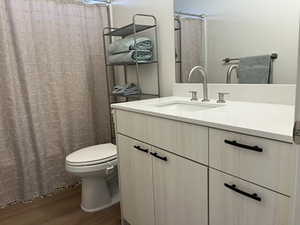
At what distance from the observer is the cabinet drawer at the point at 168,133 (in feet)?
3.30

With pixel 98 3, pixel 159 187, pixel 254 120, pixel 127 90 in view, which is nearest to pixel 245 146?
pixel 254 120

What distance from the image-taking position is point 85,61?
91.2 inches

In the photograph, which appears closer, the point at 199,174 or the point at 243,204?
the point at 243,204

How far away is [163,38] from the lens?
1.92 metres

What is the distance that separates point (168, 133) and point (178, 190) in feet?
0.95

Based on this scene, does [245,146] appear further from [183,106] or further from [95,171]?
[95,171]

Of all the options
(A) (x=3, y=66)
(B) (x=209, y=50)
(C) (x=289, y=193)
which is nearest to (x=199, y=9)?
(B) (x=209, y=50)

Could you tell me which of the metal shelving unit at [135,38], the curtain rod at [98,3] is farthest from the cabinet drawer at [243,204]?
the curtain rod at [98,3]

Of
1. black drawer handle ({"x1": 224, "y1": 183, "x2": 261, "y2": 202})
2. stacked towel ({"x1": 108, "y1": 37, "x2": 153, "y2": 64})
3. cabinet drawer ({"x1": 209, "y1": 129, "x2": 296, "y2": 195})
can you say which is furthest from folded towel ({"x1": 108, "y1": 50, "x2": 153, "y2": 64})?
black drawer handle ({"x1": 224, "y1": 183, "x2": 261, "y2": 202})

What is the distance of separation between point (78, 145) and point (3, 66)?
98cm

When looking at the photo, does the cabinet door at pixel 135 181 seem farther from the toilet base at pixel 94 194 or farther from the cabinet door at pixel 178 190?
the toilet base at pixel 94 194

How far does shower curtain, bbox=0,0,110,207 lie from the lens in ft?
6.46

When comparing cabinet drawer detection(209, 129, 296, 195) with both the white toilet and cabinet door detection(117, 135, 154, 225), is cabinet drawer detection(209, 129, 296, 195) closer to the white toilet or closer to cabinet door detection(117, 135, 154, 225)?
cabinet door detection(117, 135, 154, 225)

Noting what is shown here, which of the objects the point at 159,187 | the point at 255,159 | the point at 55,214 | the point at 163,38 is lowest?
the point at 55,214
